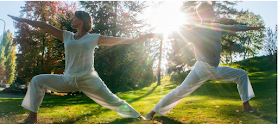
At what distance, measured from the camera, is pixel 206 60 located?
4.79 metres

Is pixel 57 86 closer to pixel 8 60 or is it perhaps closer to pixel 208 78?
pixel 208 78

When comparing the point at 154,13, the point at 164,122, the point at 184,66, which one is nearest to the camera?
the point at 164,122

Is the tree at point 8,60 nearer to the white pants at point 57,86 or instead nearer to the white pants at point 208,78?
the white pants at point 57,86

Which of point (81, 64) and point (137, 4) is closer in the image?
point (81, 64)

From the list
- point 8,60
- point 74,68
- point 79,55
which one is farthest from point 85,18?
point 8,60

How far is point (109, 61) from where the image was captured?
1706 centimetres

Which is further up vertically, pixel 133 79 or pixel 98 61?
pixel 98 61

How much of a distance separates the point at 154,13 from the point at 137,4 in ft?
10.4

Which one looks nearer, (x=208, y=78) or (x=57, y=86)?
(x=57, y=86)

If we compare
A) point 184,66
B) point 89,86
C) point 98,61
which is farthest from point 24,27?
point 89,86

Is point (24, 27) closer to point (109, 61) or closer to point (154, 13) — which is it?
point (109, 61)

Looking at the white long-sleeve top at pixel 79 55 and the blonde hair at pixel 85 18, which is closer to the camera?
the white long-sleeve top at pixel 79 55

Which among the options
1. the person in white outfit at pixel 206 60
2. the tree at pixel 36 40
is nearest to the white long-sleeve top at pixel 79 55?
the person in white outfit at pixel 206 60

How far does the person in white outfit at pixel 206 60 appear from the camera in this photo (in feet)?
15.7
